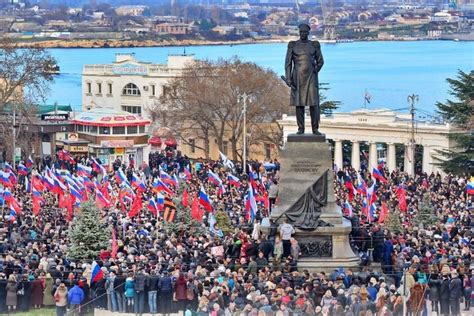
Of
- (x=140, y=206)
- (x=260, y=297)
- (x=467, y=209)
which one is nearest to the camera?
(x=260, y=297)

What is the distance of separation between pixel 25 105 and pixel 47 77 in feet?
25.1

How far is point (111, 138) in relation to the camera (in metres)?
79.8

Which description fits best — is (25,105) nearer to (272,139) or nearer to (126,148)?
(126,148)

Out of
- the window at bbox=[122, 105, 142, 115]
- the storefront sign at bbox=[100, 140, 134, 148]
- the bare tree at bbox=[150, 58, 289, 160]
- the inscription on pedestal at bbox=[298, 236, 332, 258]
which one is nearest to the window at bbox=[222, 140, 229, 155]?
the bare tree at bbox=[150, 58, 289, 160]

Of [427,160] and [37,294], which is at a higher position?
[37,294]

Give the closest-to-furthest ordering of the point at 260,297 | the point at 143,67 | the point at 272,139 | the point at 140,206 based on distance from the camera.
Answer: the point at 260,297
the point at 140,206
the point at 272,139
the point at 143,67

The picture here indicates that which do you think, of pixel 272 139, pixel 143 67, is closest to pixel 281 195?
pixel 272 139

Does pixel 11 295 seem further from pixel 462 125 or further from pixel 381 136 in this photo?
pixel 381 136

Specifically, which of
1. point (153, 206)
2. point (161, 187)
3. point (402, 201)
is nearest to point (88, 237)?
point (153, 206)

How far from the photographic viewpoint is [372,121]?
273 ft

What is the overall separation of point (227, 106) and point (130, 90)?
19.7m

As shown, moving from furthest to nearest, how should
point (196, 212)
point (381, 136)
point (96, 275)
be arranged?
point (381, 136) < point (196, 212) < point (96, 275)

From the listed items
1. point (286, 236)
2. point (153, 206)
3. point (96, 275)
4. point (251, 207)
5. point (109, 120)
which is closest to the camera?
point (96, 275)

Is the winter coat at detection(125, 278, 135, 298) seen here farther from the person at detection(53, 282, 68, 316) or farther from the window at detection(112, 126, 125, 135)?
the window at detection(112, 126, 125, 135)
